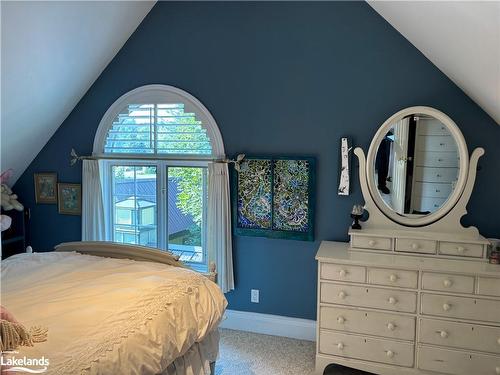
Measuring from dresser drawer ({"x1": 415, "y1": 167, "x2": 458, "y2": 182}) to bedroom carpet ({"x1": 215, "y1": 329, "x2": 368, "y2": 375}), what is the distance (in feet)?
4.64

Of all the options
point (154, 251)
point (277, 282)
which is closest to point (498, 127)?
point (277, 282)

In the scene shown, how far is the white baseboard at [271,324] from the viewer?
11.1ft

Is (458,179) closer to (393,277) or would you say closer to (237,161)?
(393,277)

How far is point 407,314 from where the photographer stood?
8.80 ft

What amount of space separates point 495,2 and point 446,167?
1.62 metres

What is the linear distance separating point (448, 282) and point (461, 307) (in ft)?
0.56

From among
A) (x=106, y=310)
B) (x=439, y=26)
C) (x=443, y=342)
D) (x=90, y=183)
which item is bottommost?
(x=443, y=342)

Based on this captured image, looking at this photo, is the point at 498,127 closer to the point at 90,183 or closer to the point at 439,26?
the point at 439,26

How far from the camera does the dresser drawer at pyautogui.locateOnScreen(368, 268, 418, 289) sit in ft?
8.71

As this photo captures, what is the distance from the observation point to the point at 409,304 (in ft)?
8.77

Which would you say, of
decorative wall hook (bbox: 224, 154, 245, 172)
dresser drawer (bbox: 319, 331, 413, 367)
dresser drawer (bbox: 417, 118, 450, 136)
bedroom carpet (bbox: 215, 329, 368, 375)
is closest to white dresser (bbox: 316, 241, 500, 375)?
dresser drawer (bbox: 319, 331, 413, 367)

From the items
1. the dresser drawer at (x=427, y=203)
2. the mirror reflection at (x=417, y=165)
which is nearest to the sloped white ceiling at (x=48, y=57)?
the mirror reflection at (x=417, y=165)

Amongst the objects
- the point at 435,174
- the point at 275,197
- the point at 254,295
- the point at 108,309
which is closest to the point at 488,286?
the point at 435,174

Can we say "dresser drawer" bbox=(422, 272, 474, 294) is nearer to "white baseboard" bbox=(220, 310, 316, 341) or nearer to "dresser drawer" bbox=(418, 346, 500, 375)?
"dresser drawer" bbox=(418, 346, 500, 375)
